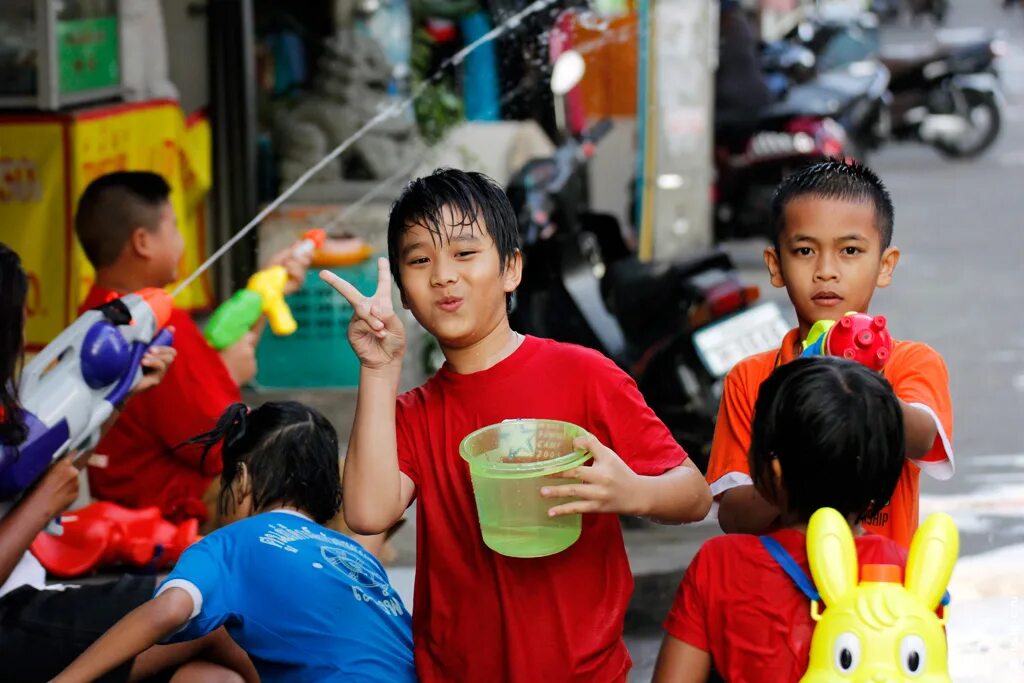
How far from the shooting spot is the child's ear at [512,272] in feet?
8.34

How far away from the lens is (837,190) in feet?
8.98

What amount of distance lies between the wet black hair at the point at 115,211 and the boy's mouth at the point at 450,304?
180 cm

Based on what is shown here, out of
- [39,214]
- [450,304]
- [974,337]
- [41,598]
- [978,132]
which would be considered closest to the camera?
[450,304]

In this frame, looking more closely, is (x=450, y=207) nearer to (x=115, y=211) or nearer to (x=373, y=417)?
(x=373, y=417)

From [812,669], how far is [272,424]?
1310 millimetres

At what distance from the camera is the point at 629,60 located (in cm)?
705

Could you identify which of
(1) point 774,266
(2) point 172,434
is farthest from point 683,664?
(2) point 172,434

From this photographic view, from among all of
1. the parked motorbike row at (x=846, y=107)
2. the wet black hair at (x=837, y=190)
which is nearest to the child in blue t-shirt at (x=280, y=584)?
the wet black hair at (x=837, y=190)

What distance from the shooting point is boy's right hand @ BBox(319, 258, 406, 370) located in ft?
7.65

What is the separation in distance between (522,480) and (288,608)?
2.39 feet

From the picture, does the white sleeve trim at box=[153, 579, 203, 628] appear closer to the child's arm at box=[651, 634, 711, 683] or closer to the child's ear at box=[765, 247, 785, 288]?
the child's arm at box=[651, 634, 711, 683]

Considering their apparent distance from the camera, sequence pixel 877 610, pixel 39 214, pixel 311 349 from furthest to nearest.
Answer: pixel 311 349, pixel 39 214, pixel 877 610

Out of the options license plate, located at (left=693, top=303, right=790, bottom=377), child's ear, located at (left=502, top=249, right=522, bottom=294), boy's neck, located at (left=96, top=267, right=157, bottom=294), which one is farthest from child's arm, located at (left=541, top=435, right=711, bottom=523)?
license plate, located at (left=693, top=303, right=790, bottom=377)

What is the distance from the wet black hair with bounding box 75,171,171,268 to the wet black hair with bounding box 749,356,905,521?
90.1 inches
